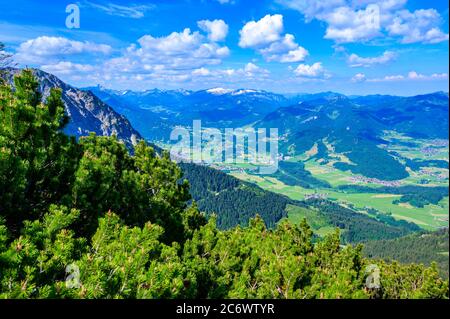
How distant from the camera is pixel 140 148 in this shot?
23609 mm

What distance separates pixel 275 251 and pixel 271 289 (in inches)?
228

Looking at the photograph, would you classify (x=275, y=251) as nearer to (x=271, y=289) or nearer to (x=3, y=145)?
(x=271, y=289)

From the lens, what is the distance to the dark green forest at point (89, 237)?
7.84m

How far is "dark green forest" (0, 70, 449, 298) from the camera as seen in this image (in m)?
7.84

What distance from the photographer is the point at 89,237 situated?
11.9 meters

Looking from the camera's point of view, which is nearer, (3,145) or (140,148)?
(3,145)

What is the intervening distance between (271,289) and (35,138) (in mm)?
10314

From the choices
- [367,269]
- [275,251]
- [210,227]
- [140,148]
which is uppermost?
[140,148]

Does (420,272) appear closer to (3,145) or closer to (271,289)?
(271,289)
